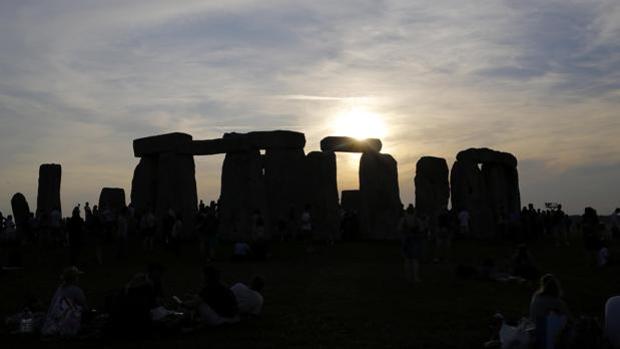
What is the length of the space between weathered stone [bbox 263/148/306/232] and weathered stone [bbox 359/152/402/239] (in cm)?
262

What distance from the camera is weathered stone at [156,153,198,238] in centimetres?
2884

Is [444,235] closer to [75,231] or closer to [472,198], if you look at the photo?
[472,198]

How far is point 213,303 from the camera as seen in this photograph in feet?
35.5

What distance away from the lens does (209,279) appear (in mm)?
10820

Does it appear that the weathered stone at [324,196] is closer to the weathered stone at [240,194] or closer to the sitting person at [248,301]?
the weathered stone at [240,194]

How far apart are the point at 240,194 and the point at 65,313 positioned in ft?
57.6

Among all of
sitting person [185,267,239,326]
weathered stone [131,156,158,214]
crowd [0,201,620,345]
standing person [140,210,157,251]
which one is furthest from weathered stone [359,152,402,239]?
sitting person [185,267,239,326]

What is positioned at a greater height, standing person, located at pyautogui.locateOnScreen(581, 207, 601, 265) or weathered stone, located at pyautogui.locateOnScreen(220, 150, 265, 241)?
Answer: weathered stone, located at pyautogui.locateOnScreen(220, 150, 265, 241)

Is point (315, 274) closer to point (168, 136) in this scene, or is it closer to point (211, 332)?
point (211, 332)

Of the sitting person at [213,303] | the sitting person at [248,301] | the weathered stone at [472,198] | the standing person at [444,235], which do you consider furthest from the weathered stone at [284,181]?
the sitting person at [213,303]

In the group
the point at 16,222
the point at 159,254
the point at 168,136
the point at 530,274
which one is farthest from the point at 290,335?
the point at 16,222

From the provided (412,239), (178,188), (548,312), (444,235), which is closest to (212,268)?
(548,312)

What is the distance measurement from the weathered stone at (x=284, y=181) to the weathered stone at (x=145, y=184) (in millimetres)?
4703

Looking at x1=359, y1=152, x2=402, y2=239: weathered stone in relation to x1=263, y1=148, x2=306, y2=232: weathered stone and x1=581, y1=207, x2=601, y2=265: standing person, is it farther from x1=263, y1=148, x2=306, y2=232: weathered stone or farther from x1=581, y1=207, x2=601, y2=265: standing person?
x1=581, y1=207, x2=601, y2=265: standing person
